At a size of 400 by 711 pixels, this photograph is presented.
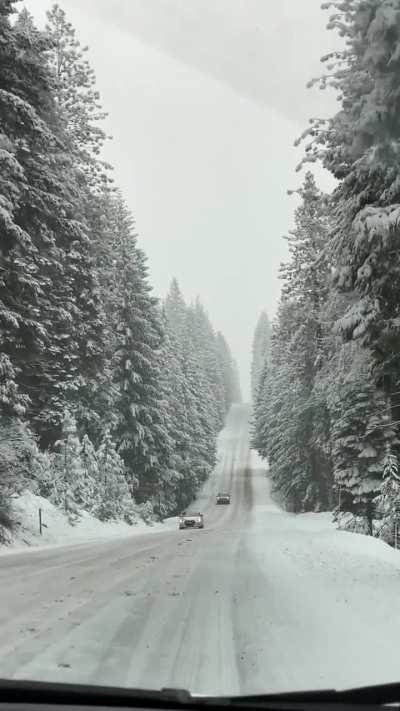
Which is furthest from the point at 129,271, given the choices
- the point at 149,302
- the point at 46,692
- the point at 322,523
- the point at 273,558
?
the point at 46,692

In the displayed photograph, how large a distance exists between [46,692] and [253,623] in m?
4.64

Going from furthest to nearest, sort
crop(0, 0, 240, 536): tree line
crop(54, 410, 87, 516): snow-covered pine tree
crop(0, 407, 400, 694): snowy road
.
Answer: crop(54, 410, 87, 516): snow-covered pine tree < crop(0, 0, 240, 536): tree line < crop(0, 407, 400, 694): snowy road

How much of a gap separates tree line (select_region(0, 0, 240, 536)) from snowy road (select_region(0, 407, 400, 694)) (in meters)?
6.33

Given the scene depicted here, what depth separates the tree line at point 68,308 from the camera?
16406 millimetres

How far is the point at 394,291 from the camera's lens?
1220 centimetres

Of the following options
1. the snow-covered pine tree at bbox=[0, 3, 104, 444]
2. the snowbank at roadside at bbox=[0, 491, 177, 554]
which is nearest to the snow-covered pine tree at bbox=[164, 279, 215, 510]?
the snowbank at roadside at bbox=[0, 491, 177, 554]

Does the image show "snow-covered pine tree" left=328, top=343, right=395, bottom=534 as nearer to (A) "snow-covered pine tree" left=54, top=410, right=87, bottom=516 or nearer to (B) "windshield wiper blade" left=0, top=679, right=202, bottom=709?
(A) "snow-covered pine tree" left=54, top=410, right=87, bottom=516

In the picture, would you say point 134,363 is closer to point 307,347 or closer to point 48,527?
point 307,347

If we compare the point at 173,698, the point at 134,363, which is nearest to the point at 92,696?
the point at 173,698

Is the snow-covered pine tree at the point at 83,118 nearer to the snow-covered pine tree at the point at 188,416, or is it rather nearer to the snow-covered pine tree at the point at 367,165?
the snow-covered pine tree at the point at 367,165

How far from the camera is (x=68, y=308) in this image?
23.7 m

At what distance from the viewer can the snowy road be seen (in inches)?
217

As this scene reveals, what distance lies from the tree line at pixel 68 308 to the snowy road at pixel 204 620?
633 cm

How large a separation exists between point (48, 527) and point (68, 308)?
7.89 m
